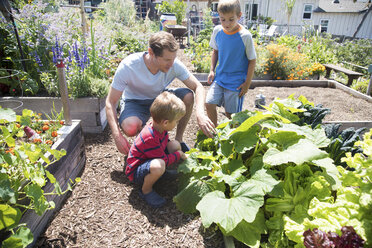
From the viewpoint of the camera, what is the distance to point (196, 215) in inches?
71.6

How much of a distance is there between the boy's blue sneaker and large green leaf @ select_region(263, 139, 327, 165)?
Answer: 85 cm

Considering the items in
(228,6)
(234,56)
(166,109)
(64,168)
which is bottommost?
(64,168)

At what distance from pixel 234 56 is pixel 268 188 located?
5.68ft

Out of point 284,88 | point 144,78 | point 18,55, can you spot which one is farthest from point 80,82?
point 284,88

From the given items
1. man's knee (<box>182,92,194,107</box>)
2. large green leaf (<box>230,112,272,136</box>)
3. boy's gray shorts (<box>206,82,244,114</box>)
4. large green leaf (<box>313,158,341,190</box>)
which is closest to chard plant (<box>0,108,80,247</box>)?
large green leaf (<box>230,112,272,136</box>)

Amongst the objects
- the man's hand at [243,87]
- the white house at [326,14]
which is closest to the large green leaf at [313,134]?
the man's hand at [243,87]

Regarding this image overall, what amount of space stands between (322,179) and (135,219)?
4.07ft

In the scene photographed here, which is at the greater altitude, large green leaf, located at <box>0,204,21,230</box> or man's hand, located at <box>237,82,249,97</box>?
man's hand, located at <box>237,82,249,97</box>

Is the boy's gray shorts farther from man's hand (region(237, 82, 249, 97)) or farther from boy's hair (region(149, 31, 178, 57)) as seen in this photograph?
boy's hair (region(149, 31, 178, 57))

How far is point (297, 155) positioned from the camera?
1.42 m

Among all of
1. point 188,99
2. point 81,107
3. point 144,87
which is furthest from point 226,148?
point 81,107

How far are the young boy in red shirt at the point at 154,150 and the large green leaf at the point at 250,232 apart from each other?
622 millimetres

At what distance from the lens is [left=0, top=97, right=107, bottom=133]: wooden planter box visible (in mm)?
2814

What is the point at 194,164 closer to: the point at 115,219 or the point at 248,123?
the point at 248,123
